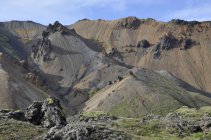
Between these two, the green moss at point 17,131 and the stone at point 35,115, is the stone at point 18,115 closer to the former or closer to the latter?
the stone at point 35,115

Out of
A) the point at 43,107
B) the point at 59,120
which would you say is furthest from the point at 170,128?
the point at 43,107

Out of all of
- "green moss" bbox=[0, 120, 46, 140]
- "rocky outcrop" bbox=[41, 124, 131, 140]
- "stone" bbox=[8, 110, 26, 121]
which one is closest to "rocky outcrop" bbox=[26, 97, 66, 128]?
"stone" bbox=[8, 110, 26, 121]

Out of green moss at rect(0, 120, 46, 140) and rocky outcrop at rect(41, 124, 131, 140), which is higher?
rocky outcrop at rect(41, 124, 131, 140)

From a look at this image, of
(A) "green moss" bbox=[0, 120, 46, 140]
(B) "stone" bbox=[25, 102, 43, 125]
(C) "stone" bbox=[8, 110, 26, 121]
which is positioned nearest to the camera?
(A) "green moss" bbox=[0, 120, 46, 140]

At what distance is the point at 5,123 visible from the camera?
59.7 m

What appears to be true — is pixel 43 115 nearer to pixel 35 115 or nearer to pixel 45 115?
pixel 35 115

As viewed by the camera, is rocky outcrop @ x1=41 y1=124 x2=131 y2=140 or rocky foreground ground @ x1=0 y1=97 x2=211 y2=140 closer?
rocky outcrop @ x1=41 y1=124 x2=131 y2=140

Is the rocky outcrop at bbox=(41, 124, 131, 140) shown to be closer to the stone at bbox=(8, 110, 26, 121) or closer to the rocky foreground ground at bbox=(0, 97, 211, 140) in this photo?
the rocky foreground ground at bbox=(0, 97, 211, 140)

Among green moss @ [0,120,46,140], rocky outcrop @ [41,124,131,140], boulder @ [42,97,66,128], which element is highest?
Answer: rocky outcrop @ [41,124,131,140]

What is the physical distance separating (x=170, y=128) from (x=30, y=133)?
2843cm

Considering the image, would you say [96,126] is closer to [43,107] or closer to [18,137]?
[18,137]

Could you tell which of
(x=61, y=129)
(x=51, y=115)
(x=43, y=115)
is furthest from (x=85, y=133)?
(x=43, y=115)

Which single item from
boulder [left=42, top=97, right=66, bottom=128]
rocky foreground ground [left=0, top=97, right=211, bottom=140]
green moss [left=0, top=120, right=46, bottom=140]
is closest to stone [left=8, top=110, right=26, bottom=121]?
rocky foreground ground [left=0, top=97, right=211, bottom=140]

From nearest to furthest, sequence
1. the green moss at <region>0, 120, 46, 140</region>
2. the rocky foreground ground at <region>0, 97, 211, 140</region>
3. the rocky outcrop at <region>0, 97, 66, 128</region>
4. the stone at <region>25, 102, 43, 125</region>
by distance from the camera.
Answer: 1. the rocky foreground ground at <region>0, 97, 211, 140</region>
2. the green moss at <region>0, 120, 46, 140</region>
3. the rocky outcrop at <region>0, 97, 66, 128</region>
4. the stone at <region>25, 102, 43, 125</region>
